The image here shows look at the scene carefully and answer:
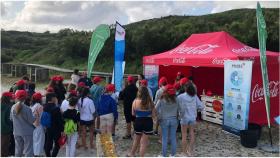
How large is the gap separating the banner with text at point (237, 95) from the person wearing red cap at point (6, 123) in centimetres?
487

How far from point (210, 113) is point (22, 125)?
5601mm

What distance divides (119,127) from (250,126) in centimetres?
331

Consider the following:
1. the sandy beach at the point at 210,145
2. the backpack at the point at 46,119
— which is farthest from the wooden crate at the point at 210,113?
the backpack at the point at 46,119

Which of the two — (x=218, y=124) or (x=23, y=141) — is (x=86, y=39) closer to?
(x=218, y=124)

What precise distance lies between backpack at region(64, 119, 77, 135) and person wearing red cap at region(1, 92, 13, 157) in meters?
1.03

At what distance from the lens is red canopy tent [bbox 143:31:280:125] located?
27.6ft

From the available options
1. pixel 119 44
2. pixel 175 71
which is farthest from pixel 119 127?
pixel 175 71

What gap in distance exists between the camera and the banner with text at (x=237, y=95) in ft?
25.3

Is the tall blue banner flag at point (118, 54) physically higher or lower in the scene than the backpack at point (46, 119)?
higher

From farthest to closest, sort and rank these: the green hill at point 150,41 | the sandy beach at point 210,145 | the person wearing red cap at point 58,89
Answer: the green hill at point 150,41
the person wearing red cap at point 58,89
the sandy beach at point 210,145

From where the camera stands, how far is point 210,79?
1191cm

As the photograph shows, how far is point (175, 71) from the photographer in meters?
12.4

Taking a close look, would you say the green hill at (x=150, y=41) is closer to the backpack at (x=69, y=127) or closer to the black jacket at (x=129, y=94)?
the black jacket at (x=129, y=94)

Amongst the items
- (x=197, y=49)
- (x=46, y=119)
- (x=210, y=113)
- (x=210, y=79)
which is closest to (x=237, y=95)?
(x=210, y=113)
